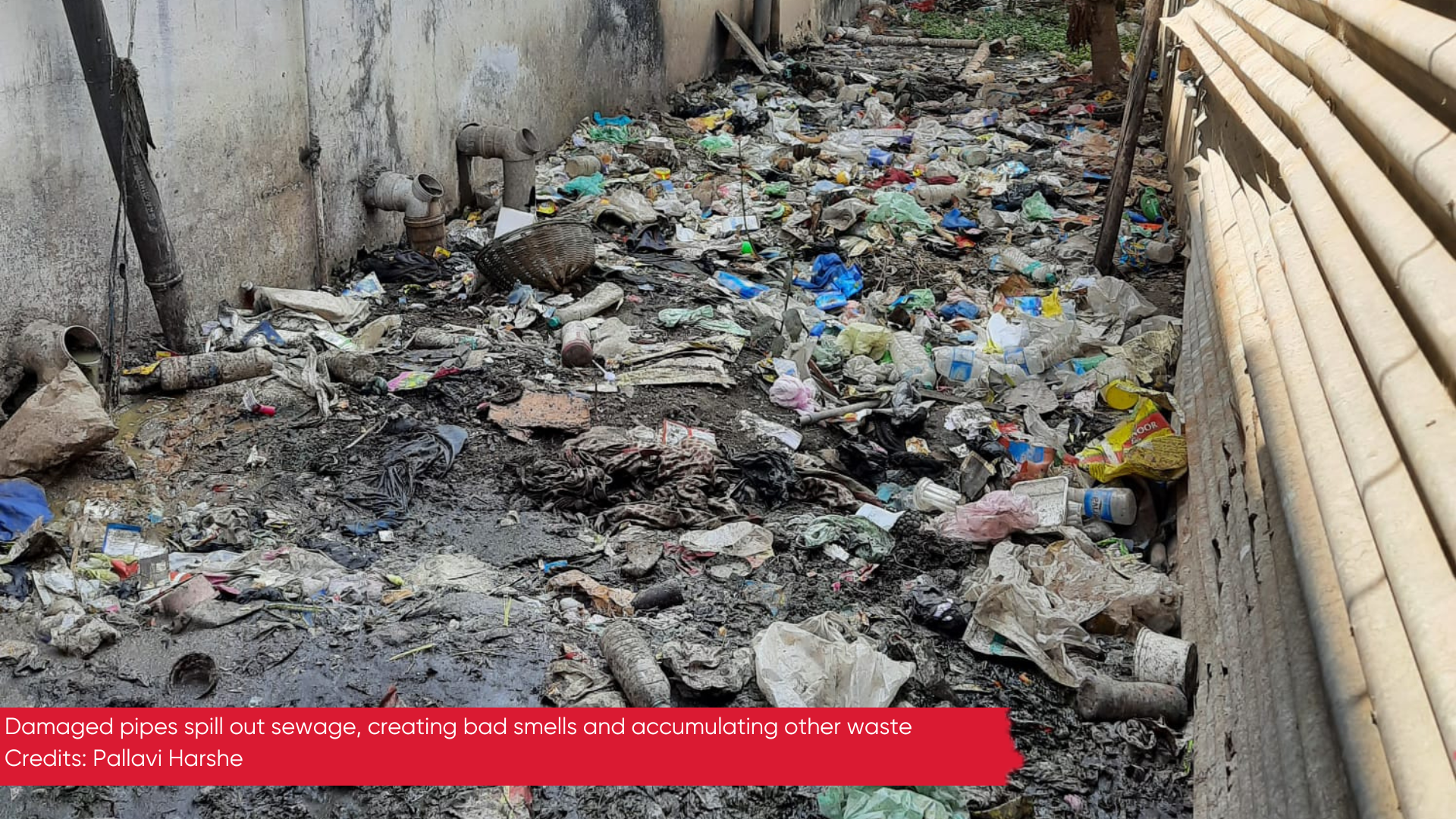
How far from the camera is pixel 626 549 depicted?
159 inches

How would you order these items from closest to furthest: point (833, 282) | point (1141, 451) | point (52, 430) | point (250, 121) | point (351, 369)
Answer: point (52, 430), point (1141, 451), point (351, 369), point (250, 121), point (833, 282)

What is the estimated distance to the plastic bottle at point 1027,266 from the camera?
7.06 m

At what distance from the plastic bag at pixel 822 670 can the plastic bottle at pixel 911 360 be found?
2.49m

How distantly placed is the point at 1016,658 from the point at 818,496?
1.22 m

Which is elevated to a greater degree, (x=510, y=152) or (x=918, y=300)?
(x=510, y=152)

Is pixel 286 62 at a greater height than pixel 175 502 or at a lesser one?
greater

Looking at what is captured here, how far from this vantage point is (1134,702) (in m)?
3.19

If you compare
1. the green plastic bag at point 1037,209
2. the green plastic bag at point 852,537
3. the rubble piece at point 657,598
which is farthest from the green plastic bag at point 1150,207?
the rubble piece at point 657,598

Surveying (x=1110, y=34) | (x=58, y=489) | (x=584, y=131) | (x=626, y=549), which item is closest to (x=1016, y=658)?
(x=626, y=549)

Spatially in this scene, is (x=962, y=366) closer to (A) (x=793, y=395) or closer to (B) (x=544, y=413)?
(A) (x=793, y=395)

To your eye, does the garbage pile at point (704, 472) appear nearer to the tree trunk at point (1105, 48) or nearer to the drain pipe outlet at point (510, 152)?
the drain pipe outlet at point (510, 152)

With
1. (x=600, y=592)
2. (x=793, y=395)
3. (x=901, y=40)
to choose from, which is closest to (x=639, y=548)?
(x=600, y=592)

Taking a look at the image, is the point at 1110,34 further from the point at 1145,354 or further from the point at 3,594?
the point at 3,594

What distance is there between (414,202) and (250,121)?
3.71 feet
